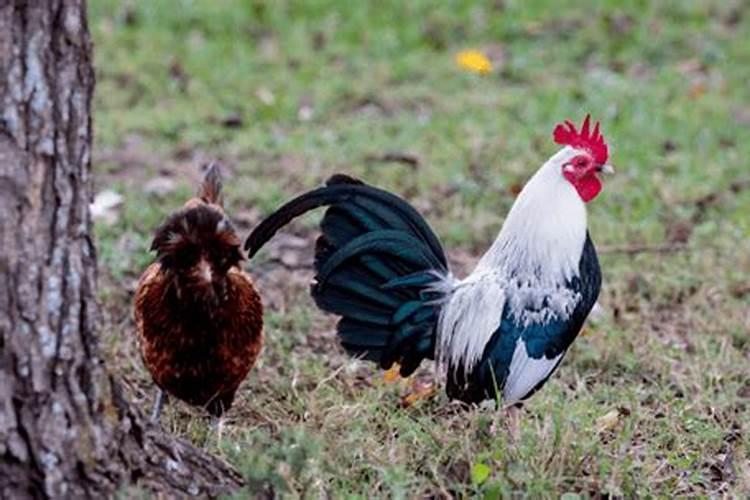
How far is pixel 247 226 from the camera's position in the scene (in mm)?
6699

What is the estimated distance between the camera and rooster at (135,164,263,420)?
157 inches

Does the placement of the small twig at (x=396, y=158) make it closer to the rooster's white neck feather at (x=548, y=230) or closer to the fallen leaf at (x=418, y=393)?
the fallen leaf at (x=418, y=393)

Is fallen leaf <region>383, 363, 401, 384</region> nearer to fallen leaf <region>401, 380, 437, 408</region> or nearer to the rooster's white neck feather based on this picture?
fallen leaf <region>401, 380, 437, 408</region>

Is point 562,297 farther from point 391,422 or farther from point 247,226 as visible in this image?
point 247,226

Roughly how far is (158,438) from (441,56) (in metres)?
6.49

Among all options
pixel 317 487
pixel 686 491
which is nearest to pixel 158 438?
pixel 317 487

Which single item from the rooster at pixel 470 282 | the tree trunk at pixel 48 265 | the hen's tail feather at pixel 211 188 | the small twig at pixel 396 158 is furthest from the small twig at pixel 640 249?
the tree trunk at pixel 48 265

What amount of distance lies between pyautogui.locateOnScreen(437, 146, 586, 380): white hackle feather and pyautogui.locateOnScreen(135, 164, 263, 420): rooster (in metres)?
0.69

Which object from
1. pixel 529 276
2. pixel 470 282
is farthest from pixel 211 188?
pixel 529 276

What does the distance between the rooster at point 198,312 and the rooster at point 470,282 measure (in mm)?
241

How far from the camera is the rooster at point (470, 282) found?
4.32m

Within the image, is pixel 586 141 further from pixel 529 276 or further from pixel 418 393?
pixel 418 393

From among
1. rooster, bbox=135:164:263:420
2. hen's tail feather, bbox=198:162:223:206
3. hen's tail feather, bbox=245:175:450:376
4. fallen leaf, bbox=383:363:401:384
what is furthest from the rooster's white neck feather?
hen's tail feather, bbox=198:162:223:206

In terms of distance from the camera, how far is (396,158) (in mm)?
7641
